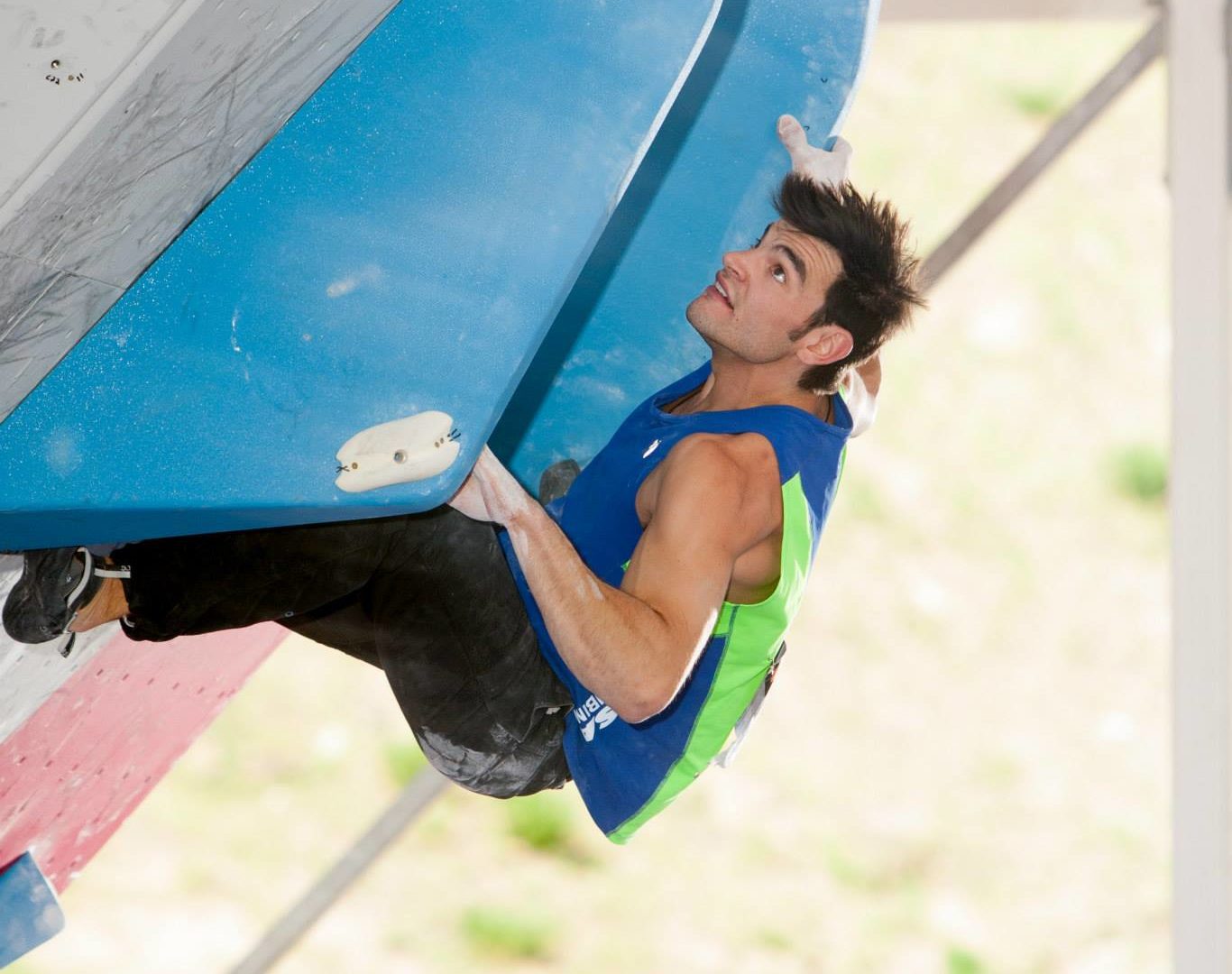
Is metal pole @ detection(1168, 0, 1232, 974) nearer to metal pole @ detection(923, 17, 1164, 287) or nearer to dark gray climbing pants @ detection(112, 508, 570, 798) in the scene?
metal pole @ detection(923, 17, 1164, 287)

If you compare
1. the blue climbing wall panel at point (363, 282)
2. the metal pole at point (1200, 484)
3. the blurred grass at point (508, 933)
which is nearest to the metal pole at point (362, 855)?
the metal pole at point (1200, 484)

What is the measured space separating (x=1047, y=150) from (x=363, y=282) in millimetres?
1882

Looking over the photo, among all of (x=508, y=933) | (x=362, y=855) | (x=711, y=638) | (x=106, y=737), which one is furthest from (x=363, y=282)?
(x=508, y=933)

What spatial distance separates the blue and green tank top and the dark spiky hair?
0.33 ft

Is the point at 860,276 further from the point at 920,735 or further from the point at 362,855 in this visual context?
the point at 920,735

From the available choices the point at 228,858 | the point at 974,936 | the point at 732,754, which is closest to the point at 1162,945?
the point at 974,936

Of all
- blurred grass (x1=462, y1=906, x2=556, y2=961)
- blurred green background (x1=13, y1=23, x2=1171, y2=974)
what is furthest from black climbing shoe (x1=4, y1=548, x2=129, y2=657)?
blurred grass (x1=462, y1=906, x2=556, y2=961)

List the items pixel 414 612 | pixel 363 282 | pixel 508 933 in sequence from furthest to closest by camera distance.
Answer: pixel 508 933 < pixel 414 612 < pixel 363 282

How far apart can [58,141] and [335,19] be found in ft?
0.97

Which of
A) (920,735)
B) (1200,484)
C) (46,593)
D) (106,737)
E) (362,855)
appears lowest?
(920,735)

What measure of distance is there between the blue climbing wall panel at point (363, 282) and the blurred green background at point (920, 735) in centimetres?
501

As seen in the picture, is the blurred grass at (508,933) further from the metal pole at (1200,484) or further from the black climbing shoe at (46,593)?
the black climbing shoe at (46,593)

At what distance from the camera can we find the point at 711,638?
1606 mm

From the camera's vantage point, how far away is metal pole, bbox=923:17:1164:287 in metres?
2.75
